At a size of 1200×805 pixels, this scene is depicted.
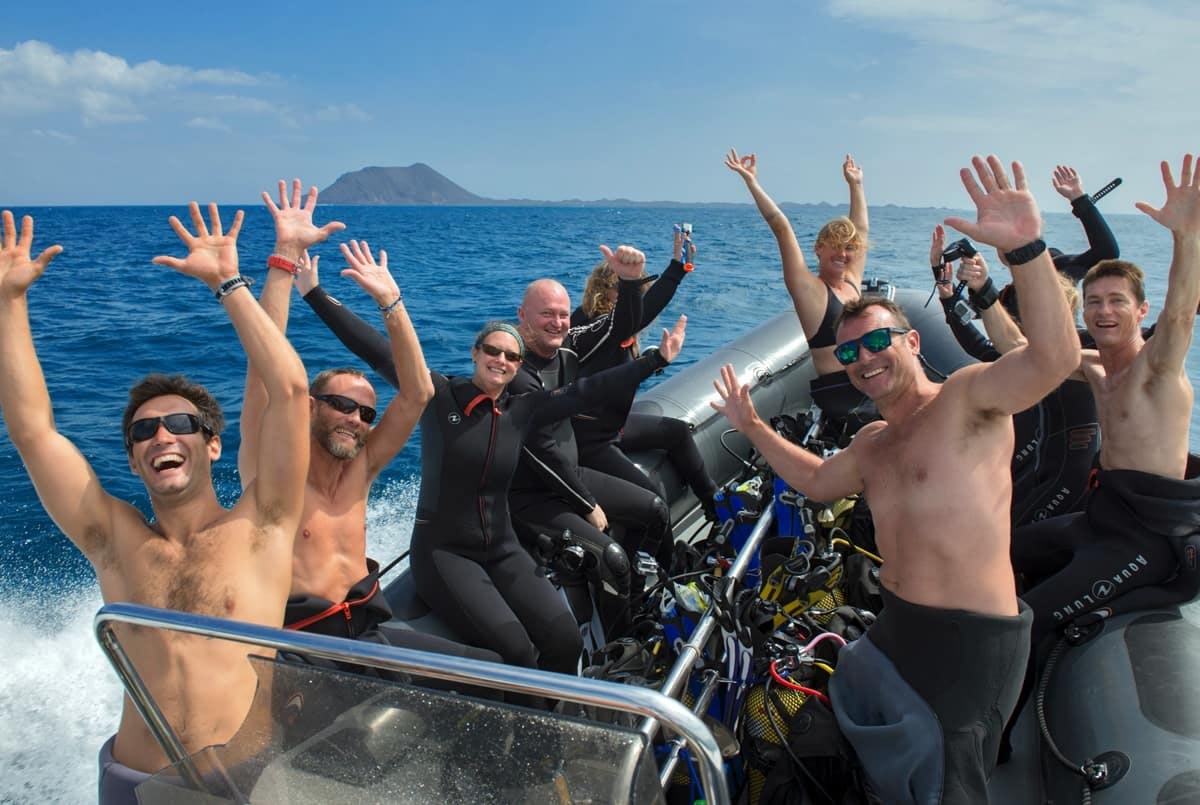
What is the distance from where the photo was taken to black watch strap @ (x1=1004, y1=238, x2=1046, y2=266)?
1.71 meters

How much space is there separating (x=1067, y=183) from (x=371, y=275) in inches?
128

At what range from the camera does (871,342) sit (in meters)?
2.00

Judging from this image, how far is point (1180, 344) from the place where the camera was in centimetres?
235

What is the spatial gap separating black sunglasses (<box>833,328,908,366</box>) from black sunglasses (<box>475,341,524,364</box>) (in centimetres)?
122

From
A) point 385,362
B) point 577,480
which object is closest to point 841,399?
point 577,480

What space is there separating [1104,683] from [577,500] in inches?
→ 76.9

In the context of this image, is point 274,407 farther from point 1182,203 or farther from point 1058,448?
point 1058,448

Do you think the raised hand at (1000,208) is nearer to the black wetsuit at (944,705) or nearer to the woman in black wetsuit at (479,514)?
the black wetsuit at (944,705)

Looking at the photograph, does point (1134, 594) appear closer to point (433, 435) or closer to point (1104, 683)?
point (1104, 683)

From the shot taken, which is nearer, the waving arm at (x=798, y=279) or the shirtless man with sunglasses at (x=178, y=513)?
the shirtless man with sunglasses at (x=178, y=513)

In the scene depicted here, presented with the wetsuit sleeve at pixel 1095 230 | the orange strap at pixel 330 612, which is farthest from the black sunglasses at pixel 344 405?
the wetsuit sleeve at pixel 1095 230

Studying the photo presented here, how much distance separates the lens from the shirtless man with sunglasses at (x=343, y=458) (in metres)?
2.35

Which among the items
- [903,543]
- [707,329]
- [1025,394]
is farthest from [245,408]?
[707,329]

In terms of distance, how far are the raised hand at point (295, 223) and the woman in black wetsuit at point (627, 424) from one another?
5.36 feet
